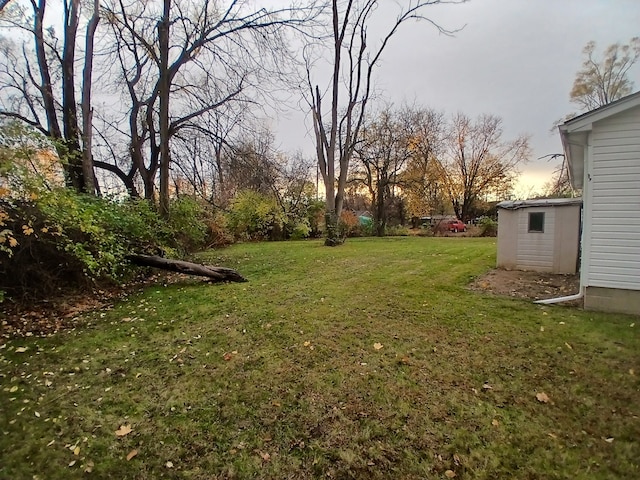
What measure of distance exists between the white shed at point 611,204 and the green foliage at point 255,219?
11458mm

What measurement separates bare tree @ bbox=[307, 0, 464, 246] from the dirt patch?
288 inches

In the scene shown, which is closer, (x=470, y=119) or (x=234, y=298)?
Answer: (x=234, y=298)

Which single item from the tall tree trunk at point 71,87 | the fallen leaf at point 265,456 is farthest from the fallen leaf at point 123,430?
the tall tree trunk at point 71,87

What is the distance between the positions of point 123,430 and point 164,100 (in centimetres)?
761

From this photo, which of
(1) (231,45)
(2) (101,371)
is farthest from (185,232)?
(2) (101,371)

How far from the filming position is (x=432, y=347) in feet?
11.1

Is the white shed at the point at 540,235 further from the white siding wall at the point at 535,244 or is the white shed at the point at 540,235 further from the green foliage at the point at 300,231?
the green foliage at the point at 300,231

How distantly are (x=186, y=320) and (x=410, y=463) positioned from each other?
133 inches

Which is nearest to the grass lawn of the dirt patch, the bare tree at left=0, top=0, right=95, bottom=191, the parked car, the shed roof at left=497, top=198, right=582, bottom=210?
the dirt patch

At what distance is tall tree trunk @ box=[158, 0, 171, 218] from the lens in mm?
7594

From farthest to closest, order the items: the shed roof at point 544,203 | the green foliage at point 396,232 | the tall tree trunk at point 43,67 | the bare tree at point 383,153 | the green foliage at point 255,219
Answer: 1. the green foliage at point 396,232
2. the bare tree at point 383,153
3. the green foliage at point 255,219
4. the tall tree trunk at point 43,67
5. the shed roof at point 544,203

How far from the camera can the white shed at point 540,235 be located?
6.70m

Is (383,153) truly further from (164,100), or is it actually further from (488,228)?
(164,100)

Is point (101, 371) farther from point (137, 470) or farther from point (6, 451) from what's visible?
point (137, 470)
